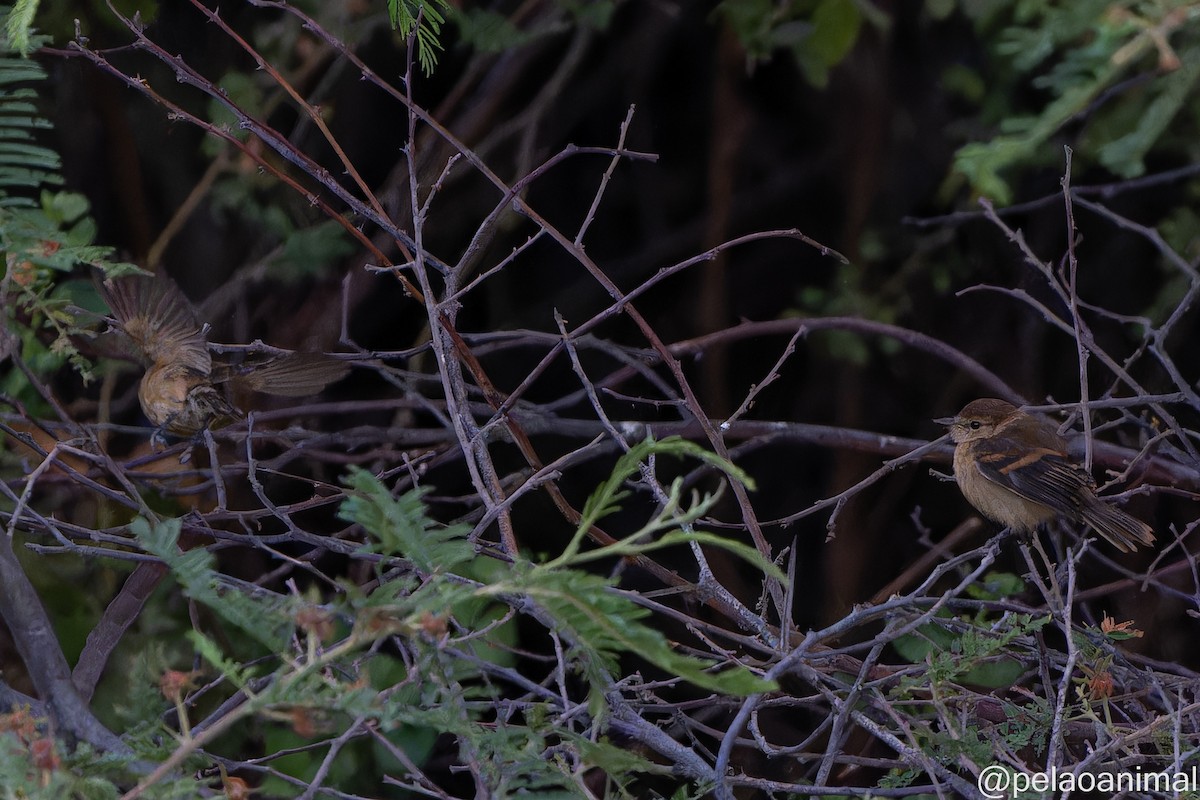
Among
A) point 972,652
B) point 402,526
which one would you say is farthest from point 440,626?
point 972,652

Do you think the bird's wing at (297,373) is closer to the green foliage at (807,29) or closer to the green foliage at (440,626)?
the green foliage at (440,626)

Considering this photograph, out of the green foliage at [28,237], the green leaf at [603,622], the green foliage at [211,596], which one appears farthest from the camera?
the green foliage at [28,237]

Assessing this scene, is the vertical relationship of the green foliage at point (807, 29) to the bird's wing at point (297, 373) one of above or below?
above

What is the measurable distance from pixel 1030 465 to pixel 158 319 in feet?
5.86

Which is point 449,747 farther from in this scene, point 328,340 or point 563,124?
point 563,124

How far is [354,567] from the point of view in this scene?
88.9 inches

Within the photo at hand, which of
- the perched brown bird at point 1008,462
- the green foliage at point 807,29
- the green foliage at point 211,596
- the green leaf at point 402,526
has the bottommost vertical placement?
the perched brown bird at point 1008,462

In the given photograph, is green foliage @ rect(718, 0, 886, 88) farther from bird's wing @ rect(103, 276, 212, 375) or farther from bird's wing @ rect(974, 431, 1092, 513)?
bird's wing @ rect(103, 276, 212, 375)

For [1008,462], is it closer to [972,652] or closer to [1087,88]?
[1087,88]

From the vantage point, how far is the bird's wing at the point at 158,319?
6.85ft

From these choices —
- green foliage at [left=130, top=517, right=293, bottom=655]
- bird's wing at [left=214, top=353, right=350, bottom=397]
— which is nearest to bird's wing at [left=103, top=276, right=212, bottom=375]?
bird's wing at [left=214, top=353, right=350, bottom=397]

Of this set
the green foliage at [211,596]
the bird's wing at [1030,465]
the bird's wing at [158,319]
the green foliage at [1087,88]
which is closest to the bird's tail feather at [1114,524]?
the bird's wing at [1030,465]

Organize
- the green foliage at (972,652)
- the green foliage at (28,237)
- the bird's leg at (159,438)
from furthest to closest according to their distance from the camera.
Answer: the bird's leg at (159,438) → the green foliage at (28,237) → the green foliage at (972,652)

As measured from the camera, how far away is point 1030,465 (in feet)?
7.49
